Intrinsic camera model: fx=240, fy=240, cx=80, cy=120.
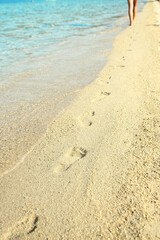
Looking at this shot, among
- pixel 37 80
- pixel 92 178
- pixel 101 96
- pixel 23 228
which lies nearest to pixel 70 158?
pixel 92 178

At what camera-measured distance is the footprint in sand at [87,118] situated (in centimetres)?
232

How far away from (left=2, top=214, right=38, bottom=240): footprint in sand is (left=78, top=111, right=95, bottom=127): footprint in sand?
Result: 1.12 meters

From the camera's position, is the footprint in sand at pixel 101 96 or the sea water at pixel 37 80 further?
the footprint in sand at pixel 101 96

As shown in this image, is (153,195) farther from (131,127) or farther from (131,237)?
(131,127)

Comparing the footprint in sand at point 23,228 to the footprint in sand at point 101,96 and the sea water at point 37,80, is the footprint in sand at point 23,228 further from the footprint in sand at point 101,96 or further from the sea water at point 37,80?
the footprint in sand at point 101,96

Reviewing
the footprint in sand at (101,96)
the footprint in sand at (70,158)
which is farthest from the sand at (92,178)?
the footprint in sand at (101,96)

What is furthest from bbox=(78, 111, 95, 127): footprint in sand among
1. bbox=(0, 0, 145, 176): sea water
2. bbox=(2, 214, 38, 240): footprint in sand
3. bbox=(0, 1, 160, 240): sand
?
bbox=(2, 214, 38, 240): footprint in sand

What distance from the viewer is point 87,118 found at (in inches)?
95.5

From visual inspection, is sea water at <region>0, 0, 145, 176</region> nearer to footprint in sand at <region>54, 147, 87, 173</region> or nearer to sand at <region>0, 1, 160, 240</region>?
sand at <region>0, 1, 160, 240</region>

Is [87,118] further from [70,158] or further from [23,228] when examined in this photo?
[23,228]

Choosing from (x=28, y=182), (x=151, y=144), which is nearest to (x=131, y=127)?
(x=151, y=144)

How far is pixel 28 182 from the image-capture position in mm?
1636

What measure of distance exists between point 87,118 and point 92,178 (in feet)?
3.13

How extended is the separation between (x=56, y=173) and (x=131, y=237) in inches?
27.7
